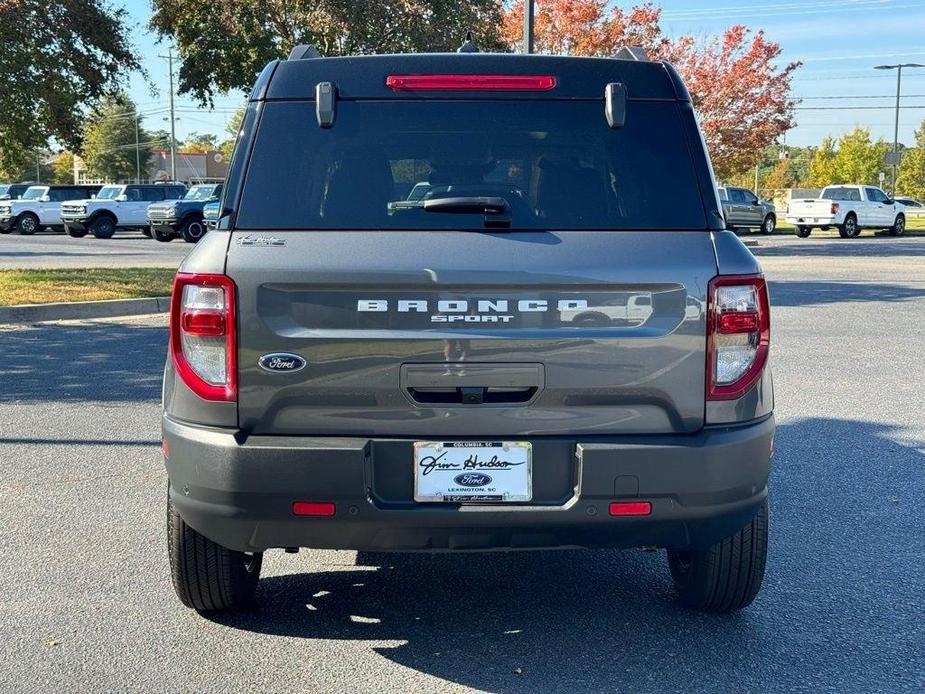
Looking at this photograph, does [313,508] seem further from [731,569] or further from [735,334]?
[731,569]

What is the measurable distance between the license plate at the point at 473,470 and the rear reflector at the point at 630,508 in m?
0.26

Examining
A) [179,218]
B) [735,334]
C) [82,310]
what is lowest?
[82,310]

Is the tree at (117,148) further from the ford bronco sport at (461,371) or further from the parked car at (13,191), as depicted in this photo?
the ford bronco sport at (461,371)

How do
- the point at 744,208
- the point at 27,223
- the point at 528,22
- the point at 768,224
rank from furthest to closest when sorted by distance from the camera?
the point at 768,224
the point at 744,208
the point at 27,223
the point at 528,22

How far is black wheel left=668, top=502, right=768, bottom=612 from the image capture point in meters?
3.88

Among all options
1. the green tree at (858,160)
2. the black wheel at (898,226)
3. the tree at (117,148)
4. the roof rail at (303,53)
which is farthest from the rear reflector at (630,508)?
the tree at (117,148)

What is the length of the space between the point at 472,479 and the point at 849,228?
38.9 meters

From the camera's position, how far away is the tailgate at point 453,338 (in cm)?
335

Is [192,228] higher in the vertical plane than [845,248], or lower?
higher

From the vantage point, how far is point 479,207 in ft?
11.4

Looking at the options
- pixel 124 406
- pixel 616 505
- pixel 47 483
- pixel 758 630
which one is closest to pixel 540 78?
pixel 616 505

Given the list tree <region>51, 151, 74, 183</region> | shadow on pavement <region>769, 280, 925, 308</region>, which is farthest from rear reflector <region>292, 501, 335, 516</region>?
tree <region>51, 151, 74, 183</region>

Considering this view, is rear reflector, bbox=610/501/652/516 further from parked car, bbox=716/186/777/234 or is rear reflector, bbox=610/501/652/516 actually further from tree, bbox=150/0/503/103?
parked car, bbox=716/186/777/234

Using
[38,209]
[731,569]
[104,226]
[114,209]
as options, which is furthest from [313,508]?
[38,209]
